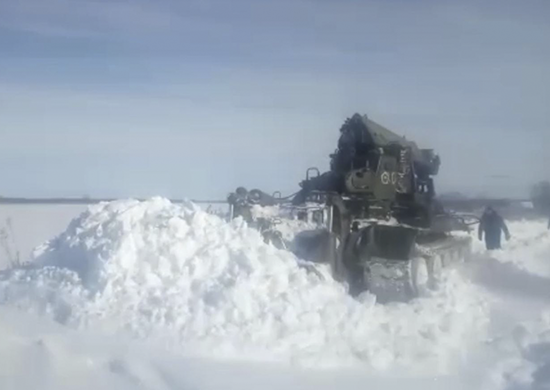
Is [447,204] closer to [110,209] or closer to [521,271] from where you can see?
[521,271]

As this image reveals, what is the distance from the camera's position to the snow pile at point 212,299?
3.20 metres

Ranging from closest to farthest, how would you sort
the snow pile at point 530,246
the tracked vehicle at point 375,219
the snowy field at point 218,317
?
the snowy field at point 218,317
the snow pile at point 530,246
the tracked vehicle at point 375,219

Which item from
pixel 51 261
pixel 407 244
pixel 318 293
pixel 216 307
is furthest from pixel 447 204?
pixel 51 261

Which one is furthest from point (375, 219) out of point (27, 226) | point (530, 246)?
point (27, 226)

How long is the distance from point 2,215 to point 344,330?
1535 millimetres

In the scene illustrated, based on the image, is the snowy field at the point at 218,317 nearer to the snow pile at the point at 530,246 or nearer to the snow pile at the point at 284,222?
the snow pile at the point at 530,246

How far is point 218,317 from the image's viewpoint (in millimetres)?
3205

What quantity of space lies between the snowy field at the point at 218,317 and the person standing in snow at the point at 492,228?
A: 0.08 meters

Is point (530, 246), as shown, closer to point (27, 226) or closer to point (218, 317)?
point (218, 317)

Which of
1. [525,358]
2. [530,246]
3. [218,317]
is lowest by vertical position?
[525,358]

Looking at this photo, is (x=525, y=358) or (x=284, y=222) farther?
(x=284, y=222)

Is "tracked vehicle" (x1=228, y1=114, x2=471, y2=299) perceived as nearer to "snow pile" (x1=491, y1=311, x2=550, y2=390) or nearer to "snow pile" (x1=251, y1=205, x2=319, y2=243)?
"snow pile" (x1=251, y1=205, x2=319, y2=243)

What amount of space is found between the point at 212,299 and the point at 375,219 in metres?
1.09

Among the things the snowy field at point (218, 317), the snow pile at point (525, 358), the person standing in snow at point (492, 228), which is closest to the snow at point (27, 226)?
the snowy field at point (218, 317)
